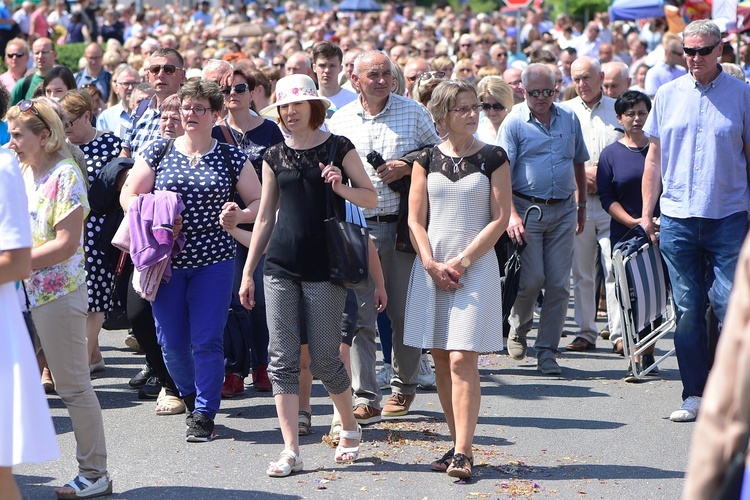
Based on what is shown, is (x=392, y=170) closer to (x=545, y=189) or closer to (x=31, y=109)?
(x=545, y=189)

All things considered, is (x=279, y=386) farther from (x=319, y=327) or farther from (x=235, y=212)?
(x=235, y=212)

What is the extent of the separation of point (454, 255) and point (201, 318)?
4.97 feet

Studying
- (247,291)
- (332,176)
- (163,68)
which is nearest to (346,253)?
(332,176)

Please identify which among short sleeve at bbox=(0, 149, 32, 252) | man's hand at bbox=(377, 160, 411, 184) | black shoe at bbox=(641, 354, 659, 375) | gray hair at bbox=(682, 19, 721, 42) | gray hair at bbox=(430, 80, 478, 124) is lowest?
→ black shoe at bbox=(641, 354, 659, 375)

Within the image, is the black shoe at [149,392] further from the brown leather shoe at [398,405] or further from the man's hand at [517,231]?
the man's hand at [517,231]

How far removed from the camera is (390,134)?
24.2 ft

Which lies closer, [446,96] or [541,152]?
[446,96]

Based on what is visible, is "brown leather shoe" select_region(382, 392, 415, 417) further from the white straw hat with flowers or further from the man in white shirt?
the man in white shirt

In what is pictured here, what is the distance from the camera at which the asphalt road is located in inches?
232

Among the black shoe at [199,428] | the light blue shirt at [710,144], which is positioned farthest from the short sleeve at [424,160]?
the black shoe at [199,428]

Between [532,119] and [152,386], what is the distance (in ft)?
10.9

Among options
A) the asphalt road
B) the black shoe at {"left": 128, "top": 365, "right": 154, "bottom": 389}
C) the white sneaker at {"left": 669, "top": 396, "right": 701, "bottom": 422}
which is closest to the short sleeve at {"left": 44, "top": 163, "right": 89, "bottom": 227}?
the asphalt road

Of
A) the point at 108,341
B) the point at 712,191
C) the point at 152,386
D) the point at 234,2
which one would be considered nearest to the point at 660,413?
the point at 712,191

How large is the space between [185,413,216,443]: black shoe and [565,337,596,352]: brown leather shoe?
3.83 meters
